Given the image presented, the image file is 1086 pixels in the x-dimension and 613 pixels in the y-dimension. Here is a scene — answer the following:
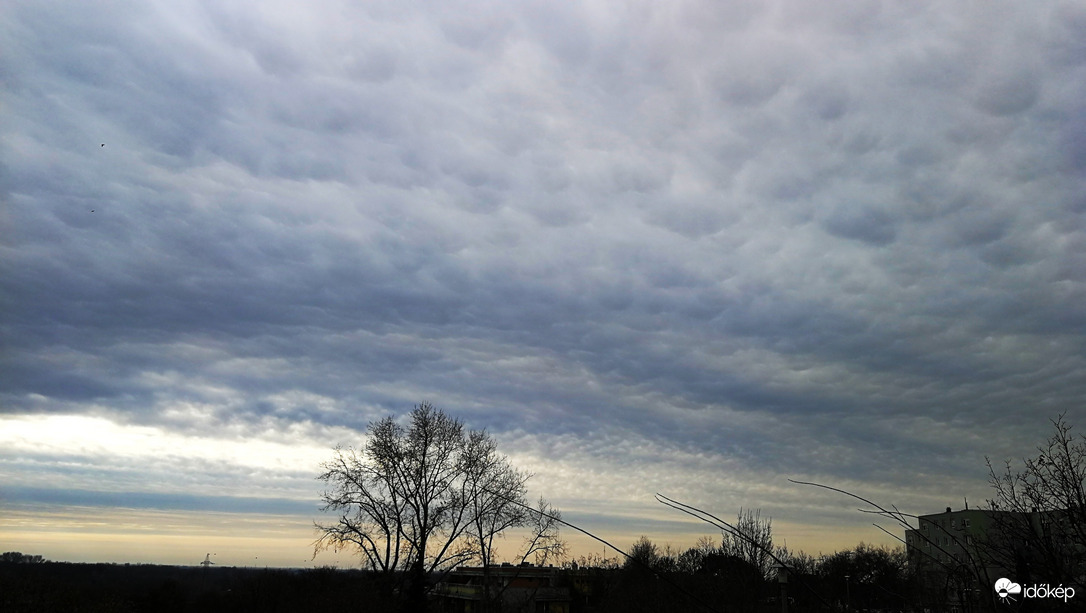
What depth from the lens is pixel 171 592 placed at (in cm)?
5291

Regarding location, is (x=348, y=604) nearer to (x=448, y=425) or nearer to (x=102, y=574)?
(x=448, y=425)

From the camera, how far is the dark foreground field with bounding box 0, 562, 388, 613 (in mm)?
24344

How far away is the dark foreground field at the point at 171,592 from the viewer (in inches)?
958

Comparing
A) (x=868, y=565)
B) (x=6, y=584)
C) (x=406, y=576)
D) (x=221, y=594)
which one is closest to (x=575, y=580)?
(x=868, y=565)
